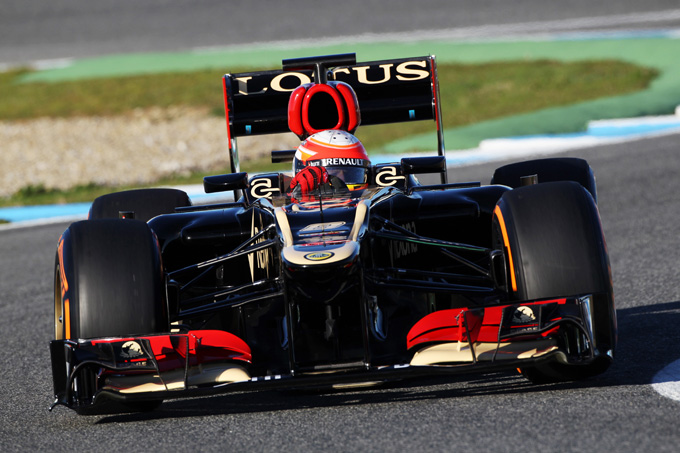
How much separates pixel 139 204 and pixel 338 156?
145 centimetres

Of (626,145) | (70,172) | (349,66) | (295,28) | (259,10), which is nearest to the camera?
(349,66)

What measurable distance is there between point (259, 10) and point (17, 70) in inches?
276

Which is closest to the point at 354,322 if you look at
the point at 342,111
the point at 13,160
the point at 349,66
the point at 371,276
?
the point at 371,276

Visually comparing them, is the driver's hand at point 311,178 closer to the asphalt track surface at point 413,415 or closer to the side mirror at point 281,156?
the asphalt track surface at point 413,415

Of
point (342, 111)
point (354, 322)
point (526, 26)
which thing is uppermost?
point (526, 26)

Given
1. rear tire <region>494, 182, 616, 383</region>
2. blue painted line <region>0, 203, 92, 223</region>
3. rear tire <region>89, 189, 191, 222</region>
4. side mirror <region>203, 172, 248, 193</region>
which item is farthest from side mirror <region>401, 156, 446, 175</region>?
blue painted line <region>0, 203, 92, 223</region>

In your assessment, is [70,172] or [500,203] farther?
[70,172]

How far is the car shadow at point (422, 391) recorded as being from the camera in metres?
4.88

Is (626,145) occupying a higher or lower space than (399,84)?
lower

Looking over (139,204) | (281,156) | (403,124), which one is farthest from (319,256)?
(403,124)

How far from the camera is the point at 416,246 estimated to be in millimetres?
5695

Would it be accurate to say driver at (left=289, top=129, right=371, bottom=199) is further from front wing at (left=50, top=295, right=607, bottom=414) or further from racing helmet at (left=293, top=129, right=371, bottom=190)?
front wing at (left=50, top=295, right=607, bottom=414)

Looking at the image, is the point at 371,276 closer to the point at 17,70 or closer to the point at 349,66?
the point at 349,66

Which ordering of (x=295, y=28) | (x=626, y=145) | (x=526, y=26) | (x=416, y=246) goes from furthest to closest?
(x=295, y=28) < (x=526, y=26) < (x=626, y=145) < (x=416, y=246)
